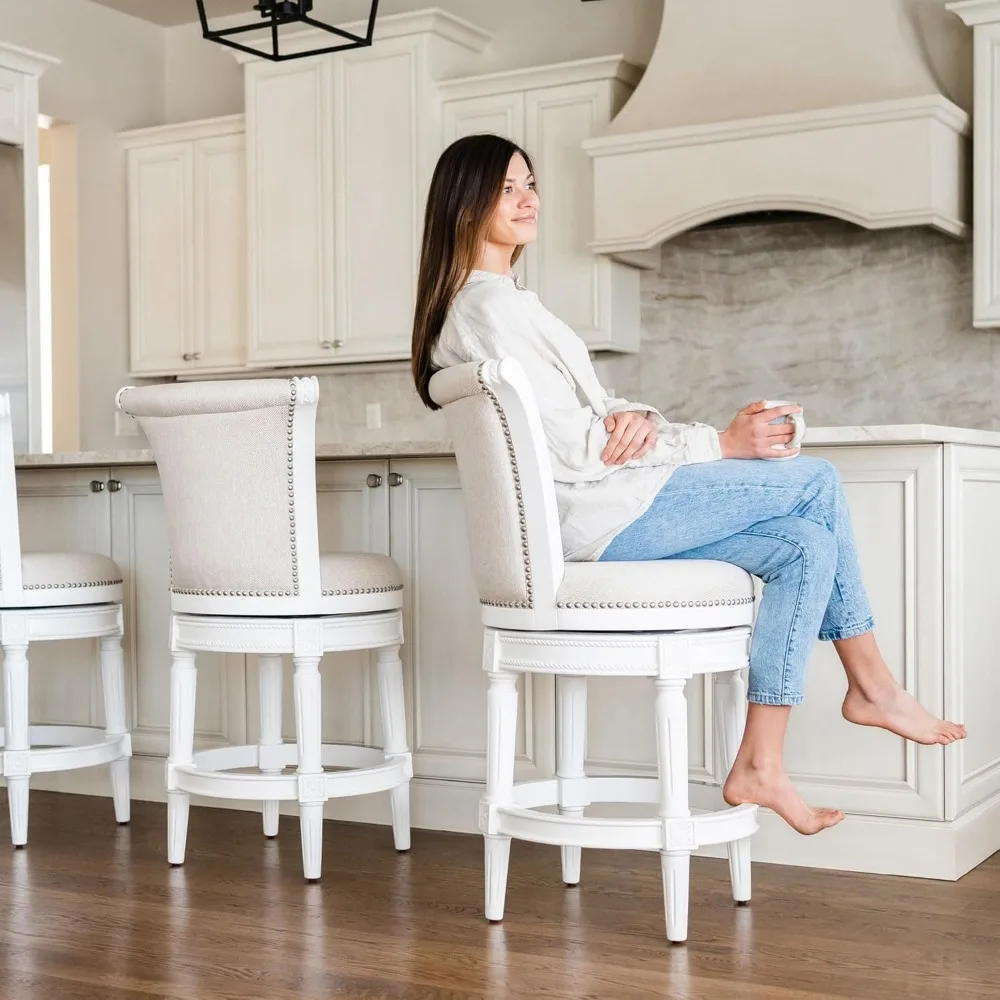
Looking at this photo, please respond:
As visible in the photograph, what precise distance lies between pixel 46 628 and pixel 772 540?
170cm

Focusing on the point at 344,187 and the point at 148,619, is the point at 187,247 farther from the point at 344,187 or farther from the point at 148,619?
the point at 148,619

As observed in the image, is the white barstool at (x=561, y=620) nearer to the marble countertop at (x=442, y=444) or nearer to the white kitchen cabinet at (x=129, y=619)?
the marble countertop at (x=442, y=444)

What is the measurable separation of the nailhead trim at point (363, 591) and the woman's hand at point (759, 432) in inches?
32.8

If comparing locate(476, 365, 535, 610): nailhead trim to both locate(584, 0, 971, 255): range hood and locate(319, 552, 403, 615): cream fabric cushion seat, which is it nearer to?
locate(319, 552, 403, 615): cream fabric cushion seat

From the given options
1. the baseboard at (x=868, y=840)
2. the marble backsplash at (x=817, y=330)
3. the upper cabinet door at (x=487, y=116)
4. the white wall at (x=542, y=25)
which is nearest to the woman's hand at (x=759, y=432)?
the baseboard at (x=868, y=840)

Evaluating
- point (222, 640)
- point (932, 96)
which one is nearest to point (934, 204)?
point (932, 96)

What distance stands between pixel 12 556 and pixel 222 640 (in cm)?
66

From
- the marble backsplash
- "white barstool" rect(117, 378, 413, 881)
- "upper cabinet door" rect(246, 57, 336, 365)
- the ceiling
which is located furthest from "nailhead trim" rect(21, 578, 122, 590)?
the ceiling

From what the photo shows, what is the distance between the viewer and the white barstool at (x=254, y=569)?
2.77m

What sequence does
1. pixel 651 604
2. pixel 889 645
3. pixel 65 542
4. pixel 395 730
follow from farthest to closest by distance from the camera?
pixel 65 542 < pixel 395 730 < pixel 889 645 < pixel 651 604

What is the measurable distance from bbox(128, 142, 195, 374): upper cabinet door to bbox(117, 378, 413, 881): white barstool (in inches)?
118

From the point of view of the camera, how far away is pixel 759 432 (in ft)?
7.96

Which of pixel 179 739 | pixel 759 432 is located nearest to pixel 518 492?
pixel 759 432

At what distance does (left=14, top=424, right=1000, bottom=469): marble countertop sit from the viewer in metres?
2.70
